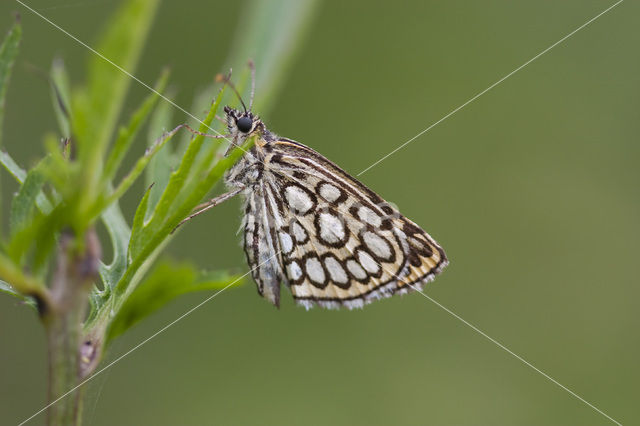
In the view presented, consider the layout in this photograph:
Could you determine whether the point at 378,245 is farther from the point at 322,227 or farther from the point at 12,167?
the point at 12,167

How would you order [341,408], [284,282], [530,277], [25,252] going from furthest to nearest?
[530,277]
[341,408]
[284,282]
[25,252]

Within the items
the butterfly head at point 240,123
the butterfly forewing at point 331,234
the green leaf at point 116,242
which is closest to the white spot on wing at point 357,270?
the butterfly forewing at point 331,234

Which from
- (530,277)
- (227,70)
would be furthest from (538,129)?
(227,70)

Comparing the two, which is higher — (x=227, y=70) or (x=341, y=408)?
(x=227, y=70)

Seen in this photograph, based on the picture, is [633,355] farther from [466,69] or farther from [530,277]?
[466,69]

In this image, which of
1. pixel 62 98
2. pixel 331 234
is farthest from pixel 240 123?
pixel 62 98

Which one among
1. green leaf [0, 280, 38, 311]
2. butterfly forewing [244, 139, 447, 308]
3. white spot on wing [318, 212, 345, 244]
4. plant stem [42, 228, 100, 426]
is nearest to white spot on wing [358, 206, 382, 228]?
butterfly forewing [244, 139, 447, 308]

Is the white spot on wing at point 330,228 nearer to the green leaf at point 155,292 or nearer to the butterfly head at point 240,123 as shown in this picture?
the butterfly head at point 240,123
